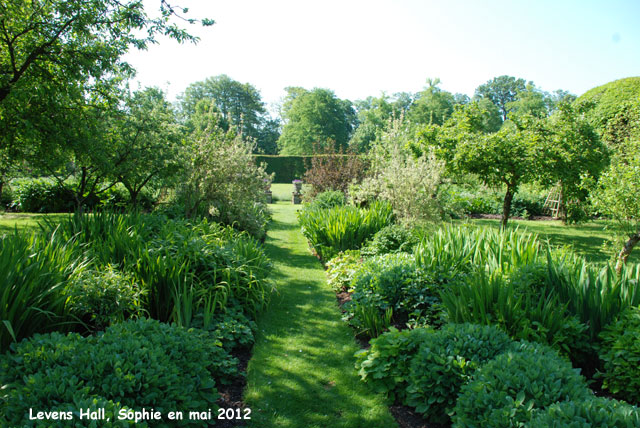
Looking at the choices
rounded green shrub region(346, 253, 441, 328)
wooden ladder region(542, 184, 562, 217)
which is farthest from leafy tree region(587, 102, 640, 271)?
wooden ladder region(542, 184, 562, 217)

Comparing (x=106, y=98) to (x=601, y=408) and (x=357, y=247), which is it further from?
(x=601, y=408)

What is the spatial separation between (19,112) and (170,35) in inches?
118

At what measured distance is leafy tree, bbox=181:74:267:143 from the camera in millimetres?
58062

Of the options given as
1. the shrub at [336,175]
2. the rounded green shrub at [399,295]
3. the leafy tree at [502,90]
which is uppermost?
the leafy tree at [502,90]

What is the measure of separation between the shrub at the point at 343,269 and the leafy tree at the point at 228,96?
53.1 metres

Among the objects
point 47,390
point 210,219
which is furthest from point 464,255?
point 210,219

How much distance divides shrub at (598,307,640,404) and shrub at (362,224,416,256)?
3.52 metres

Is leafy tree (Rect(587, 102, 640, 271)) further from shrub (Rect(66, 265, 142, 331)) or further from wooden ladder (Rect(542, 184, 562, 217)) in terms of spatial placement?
wooden ladder (Rect(542, 184, 562, 217))

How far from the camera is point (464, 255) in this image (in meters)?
5.00

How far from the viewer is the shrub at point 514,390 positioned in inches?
88.0

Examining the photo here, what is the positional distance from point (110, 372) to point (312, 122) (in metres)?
51.6

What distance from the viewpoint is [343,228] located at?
309 inches

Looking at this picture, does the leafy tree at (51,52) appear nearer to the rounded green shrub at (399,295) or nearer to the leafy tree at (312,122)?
the rounded green shrub at (399,295)

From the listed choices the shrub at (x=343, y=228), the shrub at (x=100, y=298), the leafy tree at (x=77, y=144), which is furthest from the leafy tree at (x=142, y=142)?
the shrub at (x=100, y=298)
